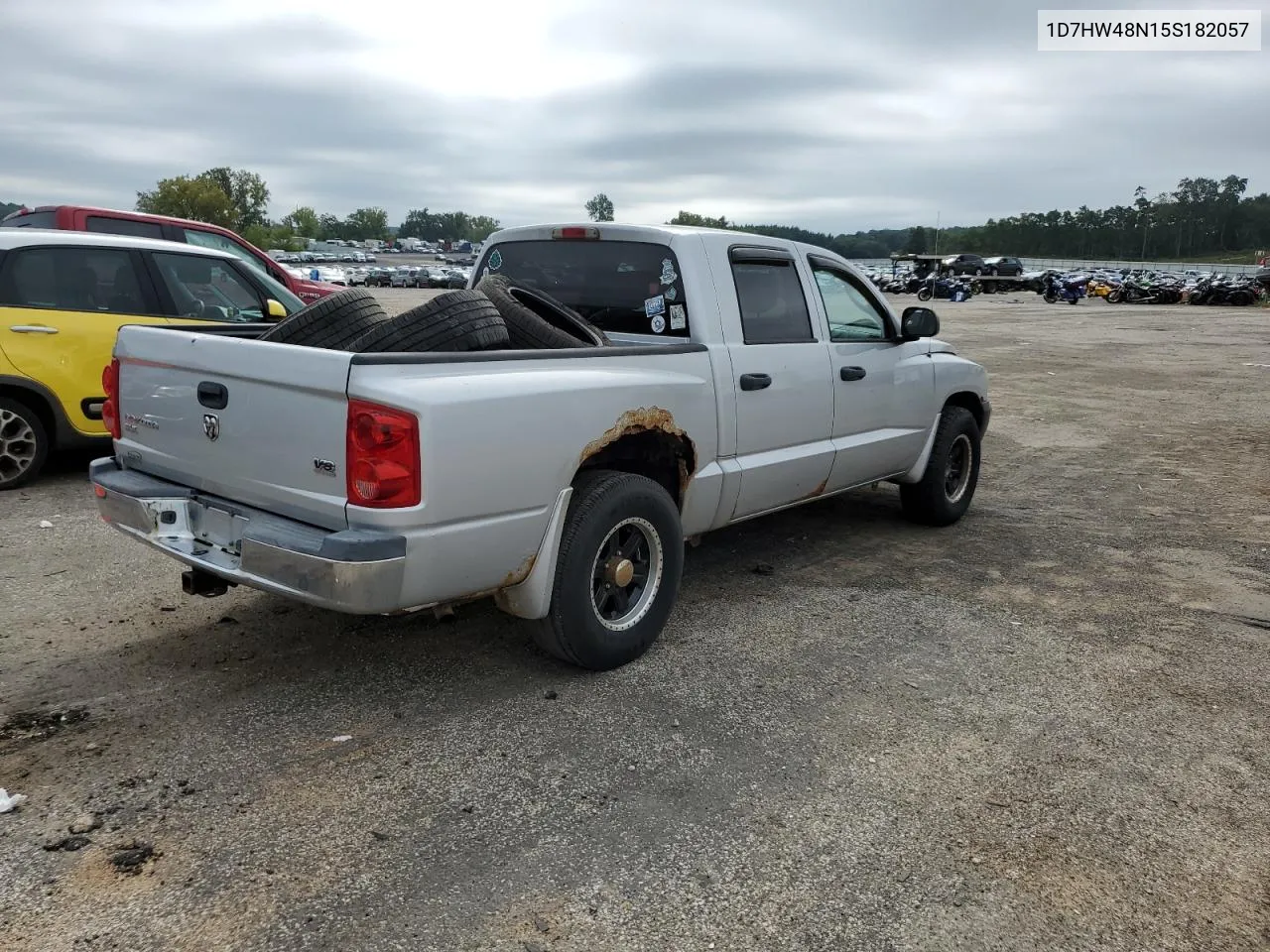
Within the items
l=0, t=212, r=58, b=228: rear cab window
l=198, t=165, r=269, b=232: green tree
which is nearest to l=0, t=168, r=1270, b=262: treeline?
l=198, t=165, r=269, b=232: green tree

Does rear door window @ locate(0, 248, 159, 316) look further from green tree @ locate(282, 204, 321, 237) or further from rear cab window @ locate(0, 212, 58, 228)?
green tree @ locate(282, 204, 321, 237)

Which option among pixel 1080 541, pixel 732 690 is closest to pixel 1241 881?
pixel 732 690

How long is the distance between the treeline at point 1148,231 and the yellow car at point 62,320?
4894 inches

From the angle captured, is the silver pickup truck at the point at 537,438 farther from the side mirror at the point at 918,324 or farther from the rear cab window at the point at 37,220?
the rear cab window at the point at 37,220

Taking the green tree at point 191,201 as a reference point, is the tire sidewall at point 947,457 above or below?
below

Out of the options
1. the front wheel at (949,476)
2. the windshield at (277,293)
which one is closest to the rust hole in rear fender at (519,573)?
the front wheel at (949,476)

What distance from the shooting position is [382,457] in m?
3.01

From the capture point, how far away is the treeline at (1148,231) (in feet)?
429

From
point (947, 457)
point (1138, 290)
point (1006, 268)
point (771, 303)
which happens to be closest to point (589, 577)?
point (771, 303)

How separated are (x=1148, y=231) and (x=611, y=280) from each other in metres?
151

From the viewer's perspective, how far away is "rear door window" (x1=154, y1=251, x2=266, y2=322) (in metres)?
7.23

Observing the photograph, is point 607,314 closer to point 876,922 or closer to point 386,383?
point 386,383

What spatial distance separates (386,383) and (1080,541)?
4.89m

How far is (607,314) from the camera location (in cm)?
468
